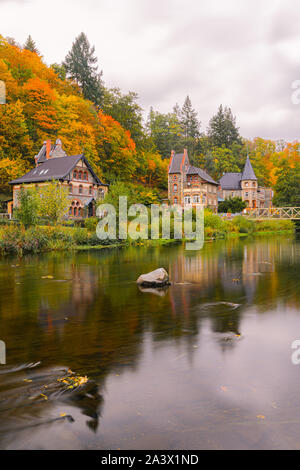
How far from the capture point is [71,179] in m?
50.8

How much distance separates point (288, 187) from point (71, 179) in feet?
165

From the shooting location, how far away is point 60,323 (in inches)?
396

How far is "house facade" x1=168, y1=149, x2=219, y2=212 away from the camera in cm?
7769

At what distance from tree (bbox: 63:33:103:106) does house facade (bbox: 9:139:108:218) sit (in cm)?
3733

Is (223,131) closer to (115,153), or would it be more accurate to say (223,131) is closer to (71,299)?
(115,153)

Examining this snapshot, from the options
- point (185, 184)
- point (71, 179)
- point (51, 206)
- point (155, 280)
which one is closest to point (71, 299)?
point (155, 280)

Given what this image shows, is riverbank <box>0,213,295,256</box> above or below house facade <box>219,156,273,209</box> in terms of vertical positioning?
below

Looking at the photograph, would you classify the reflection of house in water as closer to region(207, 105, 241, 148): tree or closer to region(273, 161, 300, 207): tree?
region(273, 161, 300, 207): tree

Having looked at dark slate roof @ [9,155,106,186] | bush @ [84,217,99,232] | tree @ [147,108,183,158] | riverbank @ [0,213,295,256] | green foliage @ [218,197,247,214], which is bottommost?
riverbank @ [0,213,295,256]

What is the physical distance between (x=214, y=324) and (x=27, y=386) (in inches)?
209

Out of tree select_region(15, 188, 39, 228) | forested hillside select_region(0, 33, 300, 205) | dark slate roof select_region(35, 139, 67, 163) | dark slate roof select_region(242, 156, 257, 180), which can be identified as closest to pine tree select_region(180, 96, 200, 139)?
forested hillside select_region(0, 33, 300, 205)
